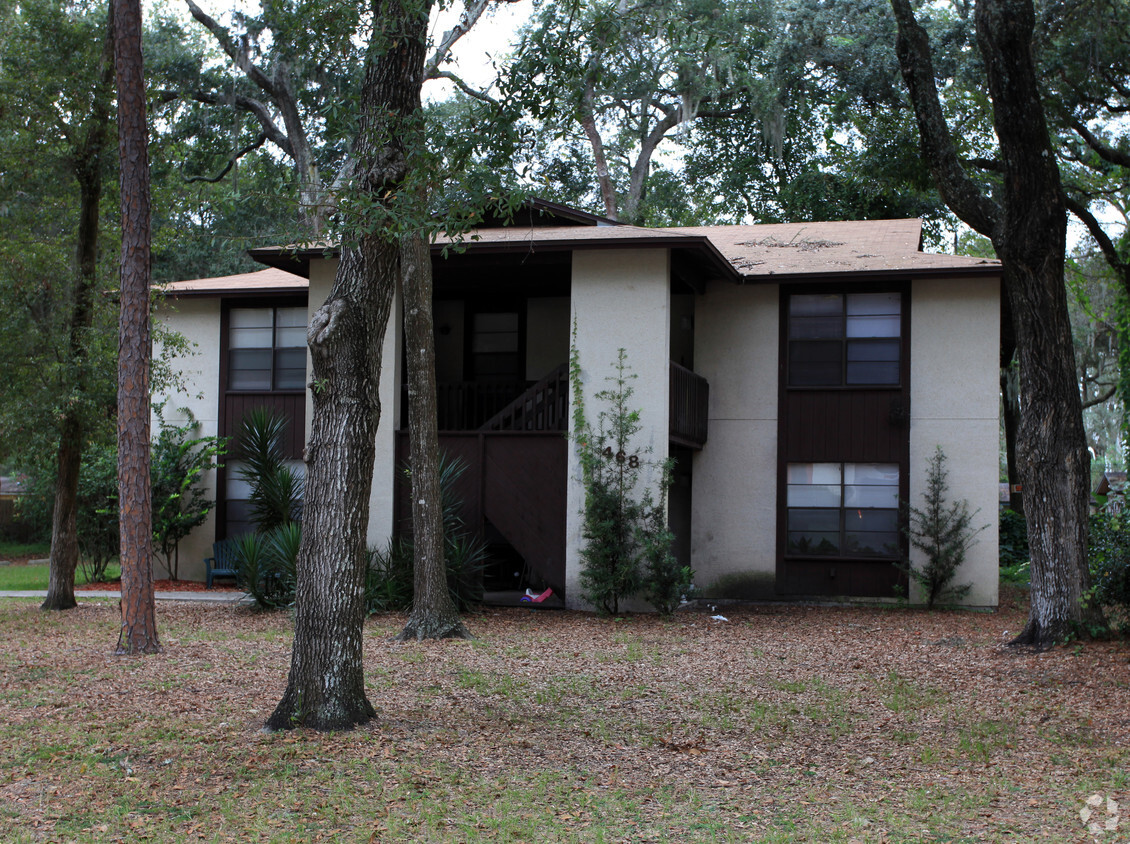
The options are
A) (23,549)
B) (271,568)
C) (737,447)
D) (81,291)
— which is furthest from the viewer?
(23,549)

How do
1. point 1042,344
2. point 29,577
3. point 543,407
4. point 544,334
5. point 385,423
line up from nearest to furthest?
point 1042,344 < point 543,407 < point 385,423 < point 544,334 < point 29,577

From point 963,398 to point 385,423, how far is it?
870 cm

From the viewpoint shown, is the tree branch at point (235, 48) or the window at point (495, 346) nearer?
the window at point (495, 346)

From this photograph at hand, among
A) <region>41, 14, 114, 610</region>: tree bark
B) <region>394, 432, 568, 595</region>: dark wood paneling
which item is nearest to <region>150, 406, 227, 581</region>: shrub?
<region>41, 14, 114, 610</region>: tree bark

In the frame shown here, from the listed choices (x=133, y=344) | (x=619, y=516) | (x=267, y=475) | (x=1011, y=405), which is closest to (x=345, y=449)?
(x=133, y=344)

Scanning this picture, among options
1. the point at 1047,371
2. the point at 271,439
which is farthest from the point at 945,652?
the point at 271,439

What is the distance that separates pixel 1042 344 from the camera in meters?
10.6

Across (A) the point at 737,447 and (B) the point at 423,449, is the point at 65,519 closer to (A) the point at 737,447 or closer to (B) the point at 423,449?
(B) the point at 423,449

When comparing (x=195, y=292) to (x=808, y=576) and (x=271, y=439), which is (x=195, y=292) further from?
(x=808, y=576)

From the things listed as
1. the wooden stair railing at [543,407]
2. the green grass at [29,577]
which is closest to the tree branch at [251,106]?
the green grass at [29,577]

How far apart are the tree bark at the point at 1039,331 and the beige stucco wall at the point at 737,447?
18.6ft

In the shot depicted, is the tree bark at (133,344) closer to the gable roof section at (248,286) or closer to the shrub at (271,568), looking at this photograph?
the shrub at (271,568)

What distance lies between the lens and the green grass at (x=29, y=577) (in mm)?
18344

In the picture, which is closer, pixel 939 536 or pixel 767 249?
pixel 939 536
